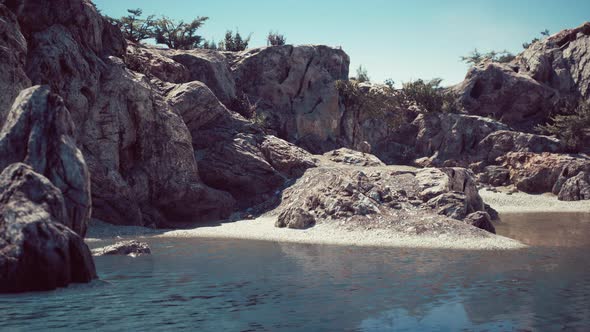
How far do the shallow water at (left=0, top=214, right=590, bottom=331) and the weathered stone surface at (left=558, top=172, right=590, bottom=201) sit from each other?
2029 cm

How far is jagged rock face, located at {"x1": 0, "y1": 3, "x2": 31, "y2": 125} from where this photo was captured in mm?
24844

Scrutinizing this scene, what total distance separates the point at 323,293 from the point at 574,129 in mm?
44582

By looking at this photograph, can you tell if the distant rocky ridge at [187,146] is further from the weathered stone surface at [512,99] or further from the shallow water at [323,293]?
the weathered stone surface at [512,99]

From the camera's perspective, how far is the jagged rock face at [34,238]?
13.1 metres

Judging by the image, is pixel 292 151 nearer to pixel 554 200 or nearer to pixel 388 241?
pixel 388 241

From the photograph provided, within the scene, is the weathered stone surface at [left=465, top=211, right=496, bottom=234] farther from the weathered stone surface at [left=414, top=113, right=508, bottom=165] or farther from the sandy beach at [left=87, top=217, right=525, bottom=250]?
the weathered stone surface at [left=414, top=113, right=508, bottom=165]

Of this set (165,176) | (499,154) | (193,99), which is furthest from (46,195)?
(499,154)

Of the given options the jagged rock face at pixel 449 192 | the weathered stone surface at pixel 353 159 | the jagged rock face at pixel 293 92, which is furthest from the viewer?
the jagged rock face at pixel 293 92

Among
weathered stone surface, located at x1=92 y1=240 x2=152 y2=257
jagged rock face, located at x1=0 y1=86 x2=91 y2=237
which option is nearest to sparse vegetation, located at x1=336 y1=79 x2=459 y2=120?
weathered stone surface, located at x1=92 y1=240 x2=152 y2=257

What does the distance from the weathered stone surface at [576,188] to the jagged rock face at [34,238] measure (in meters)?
37.4

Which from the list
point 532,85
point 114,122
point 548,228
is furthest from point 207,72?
point 532,85

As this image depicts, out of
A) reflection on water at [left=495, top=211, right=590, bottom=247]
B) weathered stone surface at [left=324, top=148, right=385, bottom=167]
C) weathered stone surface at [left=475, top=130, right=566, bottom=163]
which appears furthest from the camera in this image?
weathered stone surface at [left=475, top=130, right=566, bottom=163]

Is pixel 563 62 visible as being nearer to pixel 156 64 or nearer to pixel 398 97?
pixel 398 97

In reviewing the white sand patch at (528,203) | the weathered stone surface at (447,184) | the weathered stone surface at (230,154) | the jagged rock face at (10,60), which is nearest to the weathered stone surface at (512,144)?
the white sand patch at (528,203)
